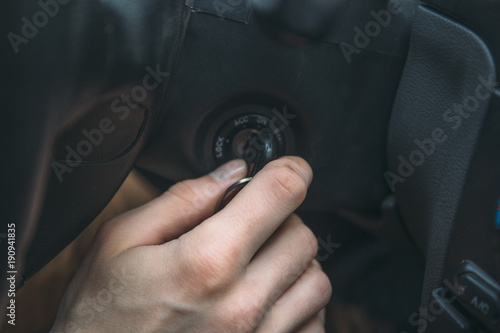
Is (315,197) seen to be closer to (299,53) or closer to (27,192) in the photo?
(299,53)

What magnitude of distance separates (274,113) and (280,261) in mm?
212

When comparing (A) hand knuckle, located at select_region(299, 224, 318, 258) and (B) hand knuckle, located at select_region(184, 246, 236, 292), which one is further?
(A) hand knuckle, located at select_region(299, 224, 318, 258)

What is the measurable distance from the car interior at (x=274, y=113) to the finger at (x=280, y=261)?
9 cm

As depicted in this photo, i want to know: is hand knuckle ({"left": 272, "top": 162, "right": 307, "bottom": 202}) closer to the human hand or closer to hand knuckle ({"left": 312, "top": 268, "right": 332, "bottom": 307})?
the human hand

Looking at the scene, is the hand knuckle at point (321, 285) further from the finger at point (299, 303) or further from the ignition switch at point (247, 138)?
the ignition switch at point (247, 138)

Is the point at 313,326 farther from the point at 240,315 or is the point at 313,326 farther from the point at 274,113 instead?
the point at 274,113

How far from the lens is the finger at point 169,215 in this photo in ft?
2.00

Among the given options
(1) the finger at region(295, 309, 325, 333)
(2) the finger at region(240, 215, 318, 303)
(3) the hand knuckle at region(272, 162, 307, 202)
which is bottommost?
(1) the finger at region(295, 309, 325, 333)

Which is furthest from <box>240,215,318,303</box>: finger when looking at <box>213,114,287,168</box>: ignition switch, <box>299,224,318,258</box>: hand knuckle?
<box>213,114,287,168</box>: ignition switch

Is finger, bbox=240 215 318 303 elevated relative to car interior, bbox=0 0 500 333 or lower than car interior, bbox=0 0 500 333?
lower

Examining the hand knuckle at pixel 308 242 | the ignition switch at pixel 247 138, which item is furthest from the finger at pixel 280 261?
the ignition switch at pixel 247 138

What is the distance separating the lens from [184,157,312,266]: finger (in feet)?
1.78

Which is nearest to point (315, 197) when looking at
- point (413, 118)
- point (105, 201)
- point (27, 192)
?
point (413, 118)

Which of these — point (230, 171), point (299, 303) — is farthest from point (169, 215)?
point (299, 303)
